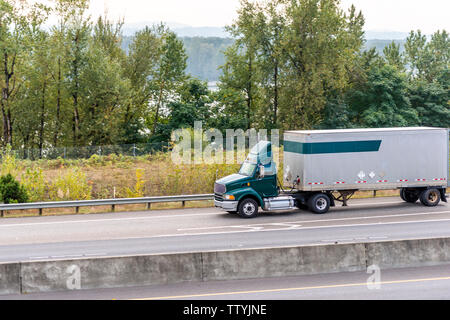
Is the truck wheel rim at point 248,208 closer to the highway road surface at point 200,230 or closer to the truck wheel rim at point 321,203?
the highway road surface at point 200,230

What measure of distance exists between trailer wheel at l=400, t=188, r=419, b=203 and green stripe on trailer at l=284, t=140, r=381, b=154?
3314 mm

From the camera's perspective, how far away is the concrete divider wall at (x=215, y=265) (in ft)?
43.1

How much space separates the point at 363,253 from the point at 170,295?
5.09 m

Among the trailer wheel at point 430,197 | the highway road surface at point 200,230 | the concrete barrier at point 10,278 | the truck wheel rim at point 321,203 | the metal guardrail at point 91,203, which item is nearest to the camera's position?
the concrete barrier at point 10,278

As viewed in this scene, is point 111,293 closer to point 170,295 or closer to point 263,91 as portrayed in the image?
point 170,295


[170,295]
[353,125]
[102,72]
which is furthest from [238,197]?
[353,125]

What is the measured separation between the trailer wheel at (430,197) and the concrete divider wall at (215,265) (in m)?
9.86

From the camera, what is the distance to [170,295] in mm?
12758

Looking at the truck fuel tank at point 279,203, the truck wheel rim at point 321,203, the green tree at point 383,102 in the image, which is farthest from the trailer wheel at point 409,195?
the green tree at point 383,102

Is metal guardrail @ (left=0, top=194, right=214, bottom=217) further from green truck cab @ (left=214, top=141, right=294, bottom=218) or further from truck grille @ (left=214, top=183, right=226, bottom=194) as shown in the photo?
green truck cab @ (left=214, top=141, right=294, bottom=218)

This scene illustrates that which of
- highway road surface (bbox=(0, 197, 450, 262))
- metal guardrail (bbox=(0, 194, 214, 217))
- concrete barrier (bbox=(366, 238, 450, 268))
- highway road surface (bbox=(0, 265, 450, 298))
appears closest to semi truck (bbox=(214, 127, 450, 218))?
highway road surface (bbox=(0, 197, 450, 262))

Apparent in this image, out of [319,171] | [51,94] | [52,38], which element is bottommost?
[319,171]

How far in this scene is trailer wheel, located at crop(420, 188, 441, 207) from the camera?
2469 cm

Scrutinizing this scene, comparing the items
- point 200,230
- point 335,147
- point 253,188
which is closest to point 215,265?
point 200,230
